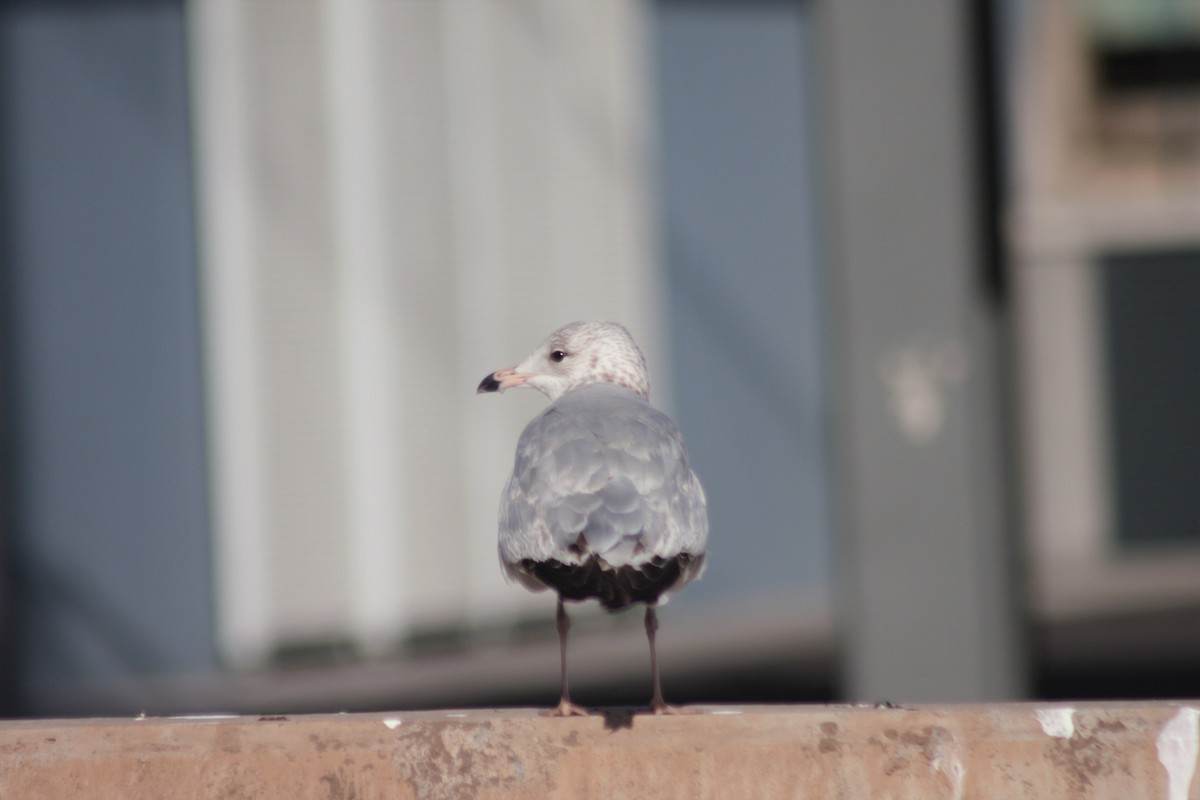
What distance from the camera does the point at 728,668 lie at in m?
11.1

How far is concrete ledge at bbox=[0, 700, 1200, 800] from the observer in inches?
117

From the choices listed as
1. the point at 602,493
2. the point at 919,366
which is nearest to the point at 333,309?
the point at 919,366

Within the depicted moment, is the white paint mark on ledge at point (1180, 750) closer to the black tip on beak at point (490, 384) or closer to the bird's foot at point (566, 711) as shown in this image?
the bird's foot at point (566, 711)

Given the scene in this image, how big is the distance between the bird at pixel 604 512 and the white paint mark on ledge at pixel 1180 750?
2.83 ft

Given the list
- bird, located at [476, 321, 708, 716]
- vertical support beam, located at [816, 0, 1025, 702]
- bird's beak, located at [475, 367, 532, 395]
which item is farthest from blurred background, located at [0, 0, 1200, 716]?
bird, located at [476, 321, 708, 716]

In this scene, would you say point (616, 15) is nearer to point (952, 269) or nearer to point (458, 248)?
point (458, 248)

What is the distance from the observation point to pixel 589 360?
12.3ft

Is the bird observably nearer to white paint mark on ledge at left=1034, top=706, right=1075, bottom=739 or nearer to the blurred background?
white paint mark on ledge at left=1034, top=706, right=1075, bottom=739

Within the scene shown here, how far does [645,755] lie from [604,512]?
435 mm

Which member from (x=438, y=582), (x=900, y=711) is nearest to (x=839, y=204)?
(x=900, y=711)

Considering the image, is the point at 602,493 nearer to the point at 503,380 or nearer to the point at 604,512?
the point at 604,512

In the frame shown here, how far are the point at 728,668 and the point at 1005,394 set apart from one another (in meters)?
6.00

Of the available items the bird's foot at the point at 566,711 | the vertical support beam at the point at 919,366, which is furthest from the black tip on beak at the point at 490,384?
the vertical support beam at the point at 919,366

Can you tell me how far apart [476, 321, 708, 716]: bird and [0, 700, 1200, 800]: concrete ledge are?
0.38 feet
